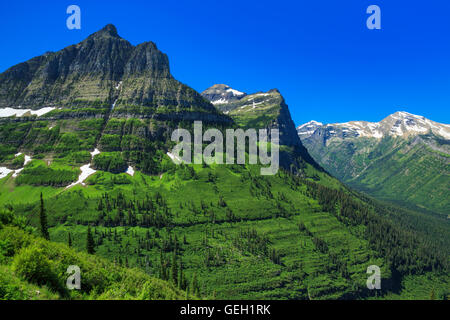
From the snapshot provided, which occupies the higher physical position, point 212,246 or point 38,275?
point 38,275

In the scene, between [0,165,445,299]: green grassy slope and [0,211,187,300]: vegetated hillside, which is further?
[0,165,445,299]: green grassy slope

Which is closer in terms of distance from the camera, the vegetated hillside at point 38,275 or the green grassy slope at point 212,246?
the vegetated hillside at point 38,275

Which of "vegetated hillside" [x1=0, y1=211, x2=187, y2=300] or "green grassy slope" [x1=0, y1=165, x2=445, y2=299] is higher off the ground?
"vegetated hillside" [x1=0, y1=211, x2=187, y2=300]

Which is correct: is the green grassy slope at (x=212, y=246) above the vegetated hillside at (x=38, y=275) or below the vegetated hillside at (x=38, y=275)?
below

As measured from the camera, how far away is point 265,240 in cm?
17712

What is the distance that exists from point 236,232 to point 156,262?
62.5 meters

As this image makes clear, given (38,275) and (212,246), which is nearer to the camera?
(38,275)
